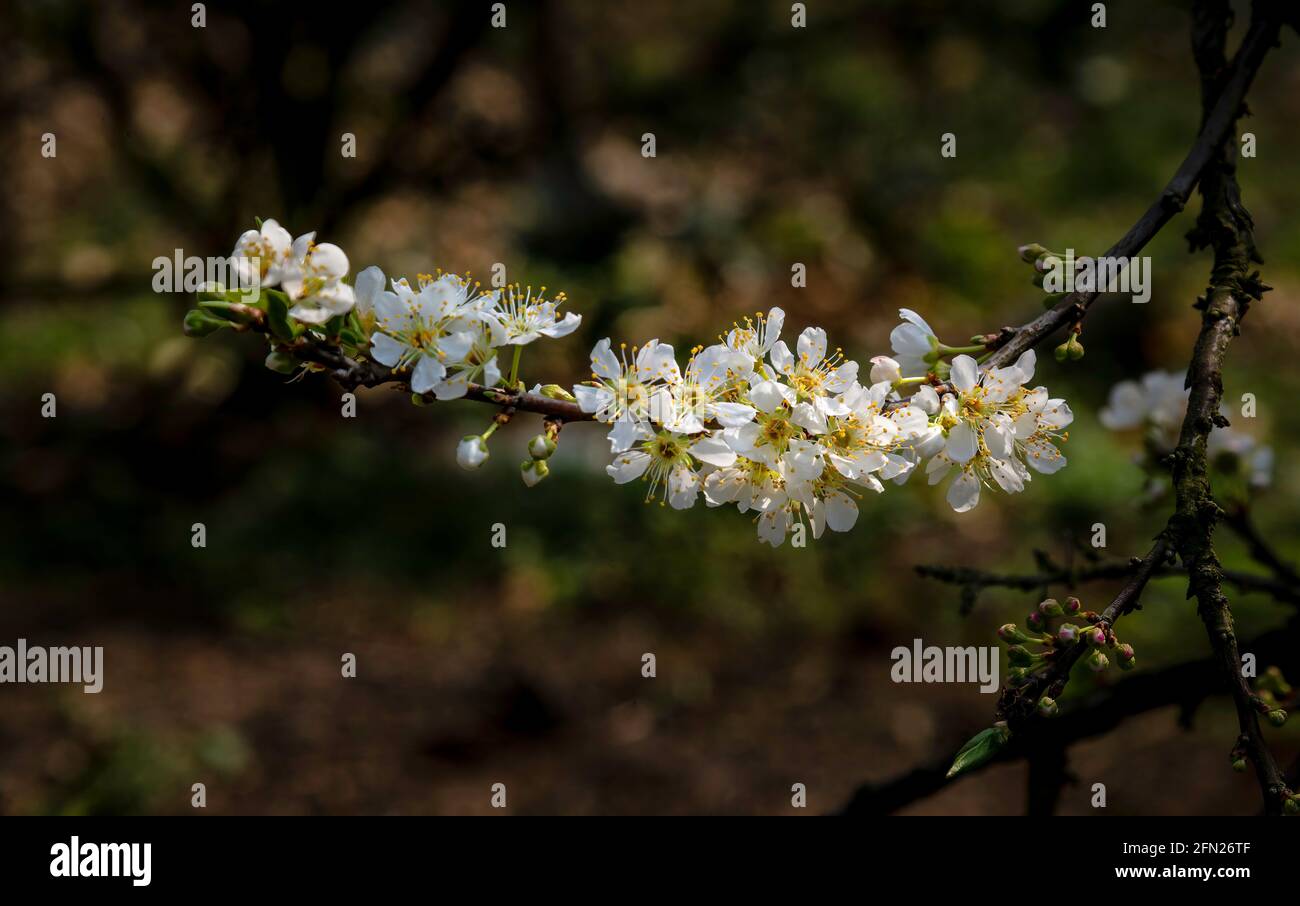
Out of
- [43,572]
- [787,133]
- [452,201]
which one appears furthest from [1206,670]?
[787,133]

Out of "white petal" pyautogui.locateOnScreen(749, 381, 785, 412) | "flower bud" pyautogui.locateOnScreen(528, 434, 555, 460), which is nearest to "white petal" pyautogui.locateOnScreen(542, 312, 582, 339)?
"flower bud" pyautogui.locateOnScreen(528, 434, 555, 460)

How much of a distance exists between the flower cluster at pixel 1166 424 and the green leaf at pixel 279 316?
1.34m

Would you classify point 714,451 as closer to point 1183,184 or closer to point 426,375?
point 426,375

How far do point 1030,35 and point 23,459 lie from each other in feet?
22.3

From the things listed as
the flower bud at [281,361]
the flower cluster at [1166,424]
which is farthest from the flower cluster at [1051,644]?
the flower cluster at [1166,424]

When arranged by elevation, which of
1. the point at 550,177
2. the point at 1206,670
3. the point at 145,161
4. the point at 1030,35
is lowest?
the point at 1206,670

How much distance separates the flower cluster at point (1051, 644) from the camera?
933 millimetres

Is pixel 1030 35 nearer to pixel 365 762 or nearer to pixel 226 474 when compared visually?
pixel 226 474

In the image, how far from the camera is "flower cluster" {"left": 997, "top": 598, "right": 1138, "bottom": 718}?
36.7 inches

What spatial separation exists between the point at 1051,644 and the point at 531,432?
14.1 ft

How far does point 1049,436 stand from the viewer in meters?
1.27

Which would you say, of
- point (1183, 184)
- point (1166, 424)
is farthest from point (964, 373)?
point (1166, 424)

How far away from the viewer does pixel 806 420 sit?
42.4 inches

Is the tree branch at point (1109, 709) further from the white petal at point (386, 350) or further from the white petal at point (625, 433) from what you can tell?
the white petal at point (386, 350)
